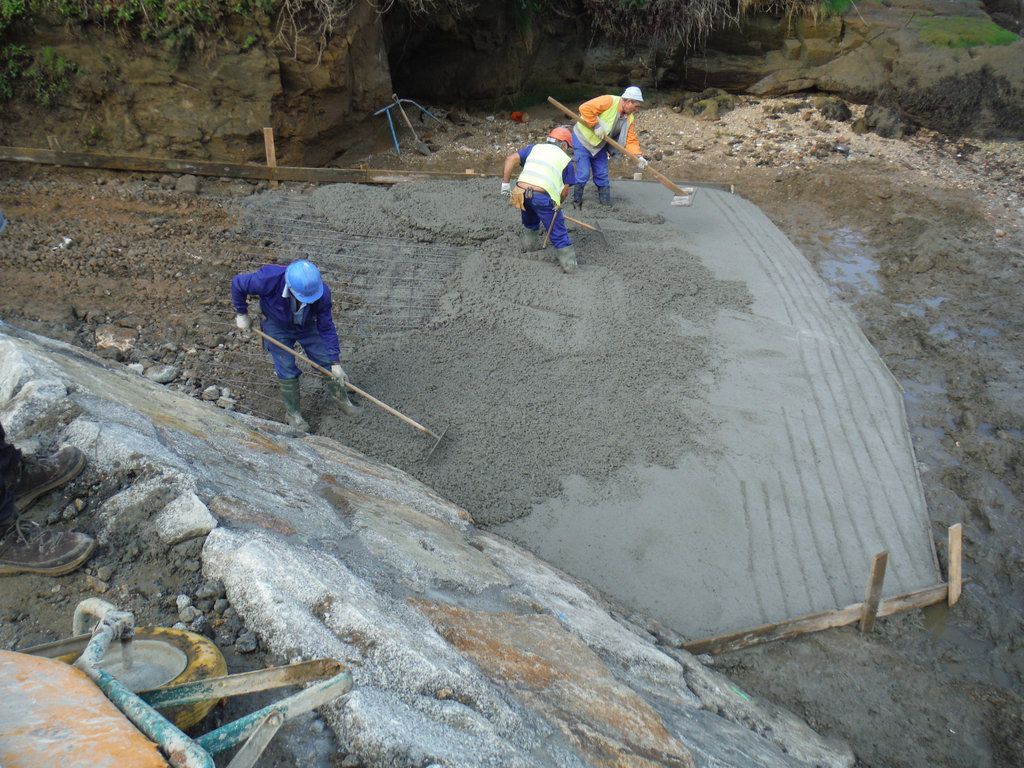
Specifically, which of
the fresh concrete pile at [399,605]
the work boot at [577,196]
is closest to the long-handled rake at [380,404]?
the fresh concrete pile at [399,605]

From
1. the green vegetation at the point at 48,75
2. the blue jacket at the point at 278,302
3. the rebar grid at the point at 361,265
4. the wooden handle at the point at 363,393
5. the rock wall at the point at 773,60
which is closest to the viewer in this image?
the blue jacket at the point at 278,302

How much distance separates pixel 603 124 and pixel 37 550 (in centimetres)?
668

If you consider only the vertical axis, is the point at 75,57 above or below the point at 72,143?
above

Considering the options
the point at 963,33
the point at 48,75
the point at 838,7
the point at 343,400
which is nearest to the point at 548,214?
the point at 343,400

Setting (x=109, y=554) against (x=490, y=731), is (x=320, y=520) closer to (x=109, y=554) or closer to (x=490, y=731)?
(x=109, y=554)

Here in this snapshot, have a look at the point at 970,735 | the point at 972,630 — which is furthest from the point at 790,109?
the point at 970,735

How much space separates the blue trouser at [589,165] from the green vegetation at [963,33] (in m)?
6.06

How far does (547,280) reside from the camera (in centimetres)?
673

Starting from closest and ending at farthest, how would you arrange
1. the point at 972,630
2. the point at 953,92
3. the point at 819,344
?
1. the point at 972,630
2. the point at 819,344
3. the point at 953,92

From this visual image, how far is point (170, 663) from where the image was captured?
2121mm

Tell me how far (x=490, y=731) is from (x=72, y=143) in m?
8.55

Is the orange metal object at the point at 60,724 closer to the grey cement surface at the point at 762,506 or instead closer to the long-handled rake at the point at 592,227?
the grey cement surface at the point at 762,506

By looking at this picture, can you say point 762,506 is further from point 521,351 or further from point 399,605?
point 399,605

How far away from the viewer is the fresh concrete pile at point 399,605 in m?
2.29
